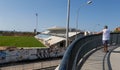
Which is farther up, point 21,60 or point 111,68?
point 111,68

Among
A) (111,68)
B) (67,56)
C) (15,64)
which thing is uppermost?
(67,56)

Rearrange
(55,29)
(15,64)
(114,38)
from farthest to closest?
(55,29)
(15,64)
(114,38)

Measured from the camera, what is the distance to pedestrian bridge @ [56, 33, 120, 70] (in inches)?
208

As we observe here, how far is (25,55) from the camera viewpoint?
43156mm

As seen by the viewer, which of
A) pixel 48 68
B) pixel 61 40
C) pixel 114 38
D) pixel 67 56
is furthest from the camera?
pixel 61 40

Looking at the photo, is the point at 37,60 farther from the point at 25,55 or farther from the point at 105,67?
the point at 105,67

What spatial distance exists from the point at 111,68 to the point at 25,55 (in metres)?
36.6

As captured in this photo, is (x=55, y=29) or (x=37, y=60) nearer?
(x=37, y=60)

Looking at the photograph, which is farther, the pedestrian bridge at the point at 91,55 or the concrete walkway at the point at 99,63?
the concrete walkway at the point at 99,63

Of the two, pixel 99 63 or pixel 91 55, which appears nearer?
pixel 99 63

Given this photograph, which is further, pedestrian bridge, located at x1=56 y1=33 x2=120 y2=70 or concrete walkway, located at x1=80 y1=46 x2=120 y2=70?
concrete walkway, located at x1=80 y1=46 x2=120 y2=70

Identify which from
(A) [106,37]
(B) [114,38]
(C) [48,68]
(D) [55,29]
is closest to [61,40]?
(C) [48,68]

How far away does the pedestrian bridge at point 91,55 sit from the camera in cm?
528

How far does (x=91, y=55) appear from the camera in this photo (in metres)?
10.3
